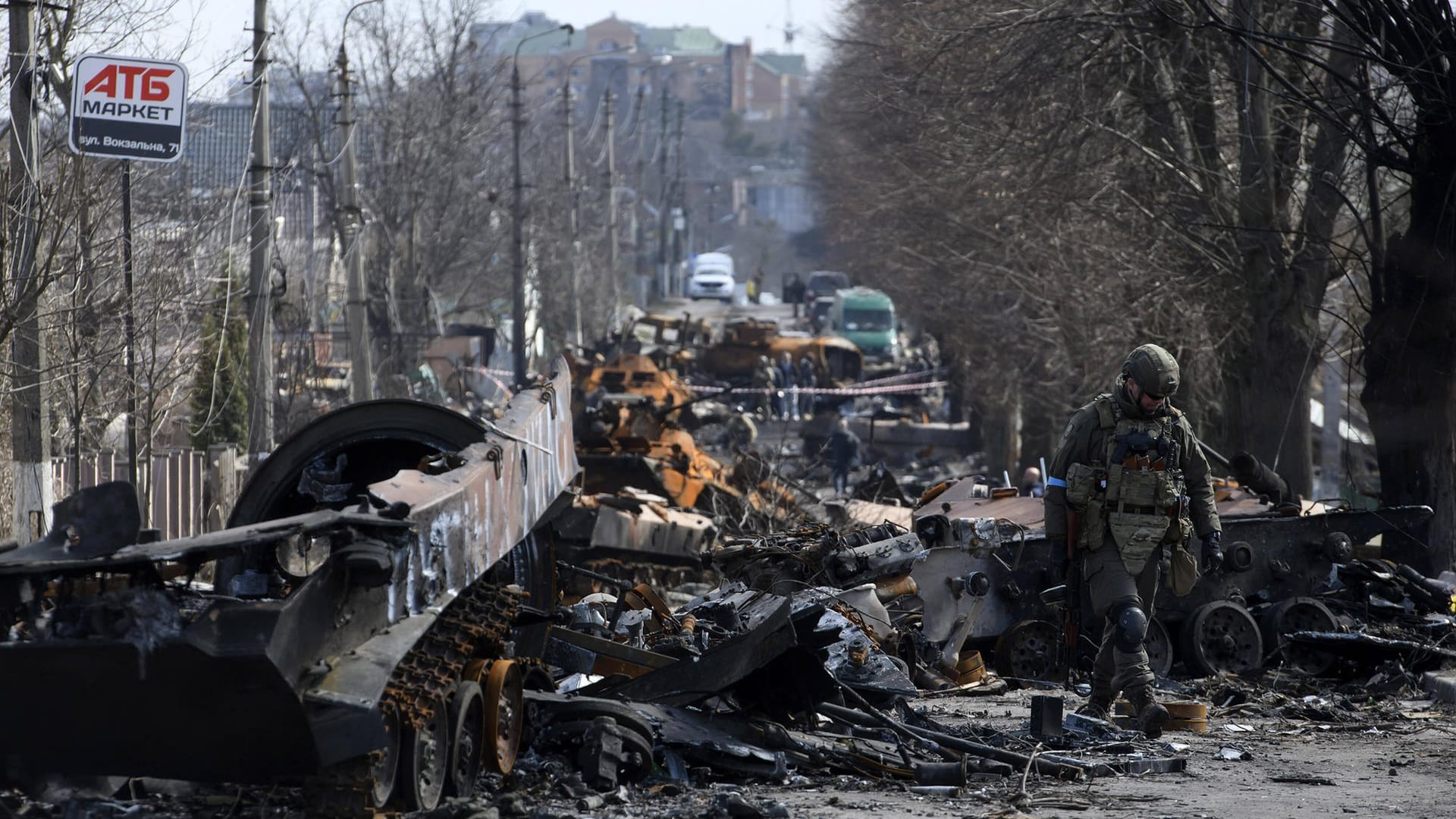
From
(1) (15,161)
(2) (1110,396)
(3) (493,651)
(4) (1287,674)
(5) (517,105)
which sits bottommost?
(4) (1287,674)

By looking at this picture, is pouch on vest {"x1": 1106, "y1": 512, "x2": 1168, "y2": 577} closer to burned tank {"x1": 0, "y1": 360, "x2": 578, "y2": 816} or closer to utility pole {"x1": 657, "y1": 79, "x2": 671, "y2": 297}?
burned tank {"x1": 0, "y1": 360, "x2": 578, "y2": 816}

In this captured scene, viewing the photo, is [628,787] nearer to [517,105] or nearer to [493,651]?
[493,651]

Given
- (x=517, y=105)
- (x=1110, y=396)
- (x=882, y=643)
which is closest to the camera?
(x=1110, y=396)

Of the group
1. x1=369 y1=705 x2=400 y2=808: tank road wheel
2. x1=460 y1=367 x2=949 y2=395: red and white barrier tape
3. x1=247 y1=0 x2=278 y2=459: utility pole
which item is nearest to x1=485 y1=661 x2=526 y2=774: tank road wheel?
x1=369 y1=705 x2=400 y2=808: tank road wheel

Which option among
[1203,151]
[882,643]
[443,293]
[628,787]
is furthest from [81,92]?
[443,293]

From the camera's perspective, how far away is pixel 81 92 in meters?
12.4

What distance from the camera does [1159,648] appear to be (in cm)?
1131

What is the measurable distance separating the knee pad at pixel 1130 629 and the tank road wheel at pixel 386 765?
423 cm

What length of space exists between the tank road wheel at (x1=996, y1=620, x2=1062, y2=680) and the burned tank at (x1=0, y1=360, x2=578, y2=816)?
4859 millimetres

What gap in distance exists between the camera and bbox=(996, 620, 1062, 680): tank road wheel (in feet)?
37.1

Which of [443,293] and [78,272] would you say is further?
[443,293]

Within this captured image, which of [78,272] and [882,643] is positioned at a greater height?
[78,272]

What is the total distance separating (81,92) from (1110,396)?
739 centimetres

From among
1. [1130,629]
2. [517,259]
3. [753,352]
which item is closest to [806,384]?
[753,352]
